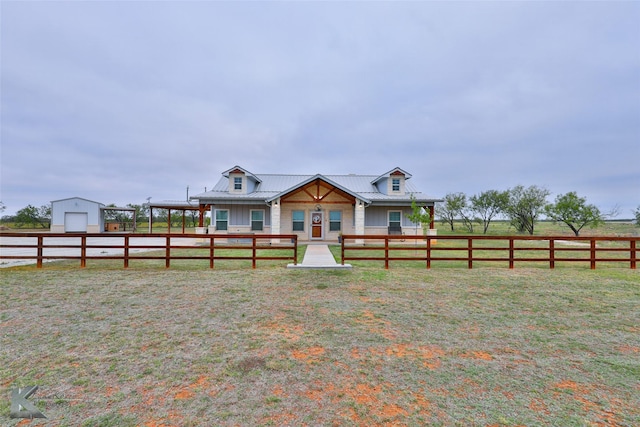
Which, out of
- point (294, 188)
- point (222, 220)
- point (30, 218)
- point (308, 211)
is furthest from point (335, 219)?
point (30, 218)

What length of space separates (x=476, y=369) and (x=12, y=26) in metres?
22.2

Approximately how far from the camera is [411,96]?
31500 mm

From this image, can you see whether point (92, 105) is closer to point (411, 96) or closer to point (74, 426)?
point (74, 426)

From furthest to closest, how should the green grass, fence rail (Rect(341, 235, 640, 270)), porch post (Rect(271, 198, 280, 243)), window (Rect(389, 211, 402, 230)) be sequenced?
window (Rect(389, 211, 402, 230)) → porch post (Rect(271, 198, 280, 243)) → fence rail (Rect(341, 235, 640, 270)) → the green grass

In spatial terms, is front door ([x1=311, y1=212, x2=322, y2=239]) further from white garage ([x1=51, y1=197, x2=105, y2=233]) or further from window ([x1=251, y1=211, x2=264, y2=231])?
white garage ([x1=51, y1=197, x2=105, y2=233])

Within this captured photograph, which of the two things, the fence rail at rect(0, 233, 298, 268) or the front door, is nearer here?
the fence rail at rect(0, 233, 298, 268)

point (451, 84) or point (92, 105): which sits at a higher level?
point (451, 84)

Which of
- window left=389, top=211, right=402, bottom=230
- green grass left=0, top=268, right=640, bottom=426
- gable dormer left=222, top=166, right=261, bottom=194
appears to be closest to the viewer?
green grass left=0, top=268, right=640, bottom=426

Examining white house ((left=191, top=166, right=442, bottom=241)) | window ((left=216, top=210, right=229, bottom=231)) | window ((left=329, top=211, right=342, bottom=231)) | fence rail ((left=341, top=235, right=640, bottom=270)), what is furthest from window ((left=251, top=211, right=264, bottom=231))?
fence rail ((left=341, top=235, right=640, bottom=270))

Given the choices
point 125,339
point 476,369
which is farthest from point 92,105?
point 476,369

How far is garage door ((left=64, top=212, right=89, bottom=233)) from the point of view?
26.1m

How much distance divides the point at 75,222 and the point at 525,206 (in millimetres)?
45528

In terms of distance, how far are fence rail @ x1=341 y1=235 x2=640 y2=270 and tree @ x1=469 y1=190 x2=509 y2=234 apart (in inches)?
383

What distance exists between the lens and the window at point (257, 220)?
19.3 m
